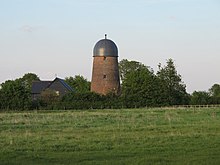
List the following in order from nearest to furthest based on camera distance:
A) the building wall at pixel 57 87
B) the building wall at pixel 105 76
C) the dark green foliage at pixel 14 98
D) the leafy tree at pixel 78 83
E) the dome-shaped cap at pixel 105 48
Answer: the dark green foliage at pixel 14 98 < the building wall at pixel 105 76 < the dome-shaped cap at pixel 105 48 < the building wall at pixel 57 87 < the leafy tree at pixel 78 83

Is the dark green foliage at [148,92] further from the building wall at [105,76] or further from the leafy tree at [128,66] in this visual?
the leafy tree at [128,66]

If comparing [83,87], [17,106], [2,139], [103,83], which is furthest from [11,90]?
[2,139]

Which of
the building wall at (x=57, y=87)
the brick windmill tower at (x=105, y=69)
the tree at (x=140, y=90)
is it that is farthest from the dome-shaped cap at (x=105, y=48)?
the building wall at (x=57, y=87)

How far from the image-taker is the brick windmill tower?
87.6 meters

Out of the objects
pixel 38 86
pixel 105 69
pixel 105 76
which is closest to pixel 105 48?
pixel 105 69

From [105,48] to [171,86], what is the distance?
53.4 feet

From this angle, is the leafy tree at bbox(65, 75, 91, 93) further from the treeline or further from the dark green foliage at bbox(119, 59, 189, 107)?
the dark green foliage at bbox(119, 59, 189, 107)

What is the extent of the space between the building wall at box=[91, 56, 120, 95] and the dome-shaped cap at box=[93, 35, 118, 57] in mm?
734

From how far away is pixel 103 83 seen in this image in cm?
8769

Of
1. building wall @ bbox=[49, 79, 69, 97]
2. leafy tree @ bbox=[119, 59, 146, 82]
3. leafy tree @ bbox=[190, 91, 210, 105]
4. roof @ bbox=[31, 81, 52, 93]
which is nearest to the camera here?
leafy tree @ bbox=[190, 91, 210, 105]

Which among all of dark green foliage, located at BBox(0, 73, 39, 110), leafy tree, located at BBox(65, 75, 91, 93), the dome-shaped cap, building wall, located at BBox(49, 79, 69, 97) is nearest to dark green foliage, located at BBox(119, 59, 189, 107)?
the dome-shaped cap

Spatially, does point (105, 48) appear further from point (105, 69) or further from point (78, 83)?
point (78, 83)

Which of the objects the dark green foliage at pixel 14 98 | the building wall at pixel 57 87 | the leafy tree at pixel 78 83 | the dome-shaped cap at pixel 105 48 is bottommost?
the dark green foliage at pixel 14 98

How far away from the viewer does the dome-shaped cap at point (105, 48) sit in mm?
89562
